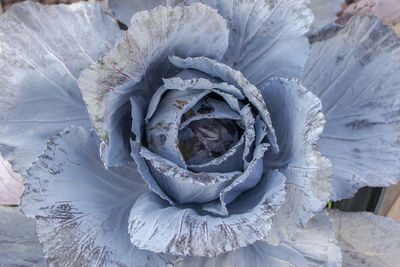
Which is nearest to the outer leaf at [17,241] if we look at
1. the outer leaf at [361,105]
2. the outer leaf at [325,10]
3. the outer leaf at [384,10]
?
the outer leaf at [361,105]

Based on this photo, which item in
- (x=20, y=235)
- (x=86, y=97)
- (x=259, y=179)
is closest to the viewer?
(x=86, y=97)

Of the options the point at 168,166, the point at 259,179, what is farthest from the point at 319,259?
the point at 168,166

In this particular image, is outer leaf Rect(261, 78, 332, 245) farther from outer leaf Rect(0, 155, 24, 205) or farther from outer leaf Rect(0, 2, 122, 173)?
outer leaf Rect(0, 155, 24, 205)

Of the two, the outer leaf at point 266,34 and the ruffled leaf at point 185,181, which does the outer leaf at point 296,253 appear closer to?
the ruffled leaf at point 185,181

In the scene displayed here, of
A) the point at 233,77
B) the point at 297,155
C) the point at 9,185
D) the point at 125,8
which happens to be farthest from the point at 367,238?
the point at 9,185

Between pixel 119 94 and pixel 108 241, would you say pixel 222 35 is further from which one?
pixel 108 241

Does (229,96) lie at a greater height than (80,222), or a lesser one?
greater
